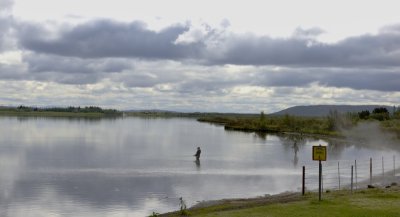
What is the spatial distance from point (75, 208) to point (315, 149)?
1124 cm

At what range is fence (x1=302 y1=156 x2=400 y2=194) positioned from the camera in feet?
99.4

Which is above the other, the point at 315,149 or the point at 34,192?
the point at 315,149

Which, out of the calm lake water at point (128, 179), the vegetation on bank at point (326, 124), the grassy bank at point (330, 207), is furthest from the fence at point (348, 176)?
the vegetation on bank at point (326, 124)

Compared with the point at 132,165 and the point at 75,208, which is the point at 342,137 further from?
the point at 75,208

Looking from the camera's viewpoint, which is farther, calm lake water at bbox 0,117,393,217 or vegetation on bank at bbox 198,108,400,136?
vegetation on bank at bbox 198,108,400,136

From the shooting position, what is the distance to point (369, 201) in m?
20.6

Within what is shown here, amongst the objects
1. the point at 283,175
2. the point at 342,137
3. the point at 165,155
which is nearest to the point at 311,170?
the point at 283,175

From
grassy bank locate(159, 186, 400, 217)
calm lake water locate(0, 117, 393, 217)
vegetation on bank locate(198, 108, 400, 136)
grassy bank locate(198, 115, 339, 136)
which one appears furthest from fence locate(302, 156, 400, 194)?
grassy bank locate(198, 115, 339, 136)

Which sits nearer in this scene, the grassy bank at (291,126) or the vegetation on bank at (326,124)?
the vegetation on bank at (326,124)

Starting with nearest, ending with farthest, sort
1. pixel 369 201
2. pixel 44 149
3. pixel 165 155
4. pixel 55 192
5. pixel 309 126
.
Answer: pixel 369 201, pixel 55 192, pixel 165 155, pixel 44 149, pixel 309 126

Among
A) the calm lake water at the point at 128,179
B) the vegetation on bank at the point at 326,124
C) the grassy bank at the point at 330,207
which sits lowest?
the calm lake water at the point at 128,179

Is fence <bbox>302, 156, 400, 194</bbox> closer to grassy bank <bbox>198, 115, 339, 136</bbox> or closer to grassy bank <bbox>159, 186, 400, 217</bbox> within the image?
grassy bank <bbox>159, 186, 400, 217</bbox>

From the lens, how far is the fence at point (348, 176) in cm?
3030

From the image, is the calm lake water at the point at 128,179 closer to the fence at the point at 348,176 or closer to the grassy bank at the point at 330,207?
the fence at the point at 348,176
